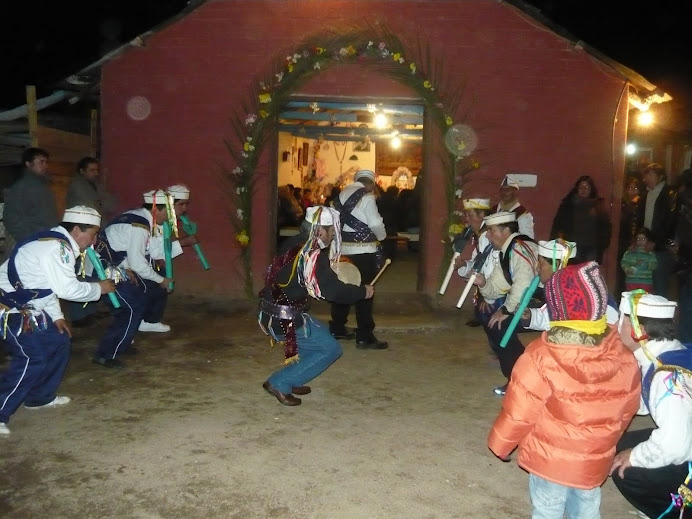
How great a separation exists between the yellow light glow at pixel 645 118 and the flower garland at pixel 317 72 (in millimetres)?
2648

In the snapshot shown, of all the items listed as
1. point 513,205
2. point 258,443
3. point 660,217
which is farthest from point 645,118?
point 258,443

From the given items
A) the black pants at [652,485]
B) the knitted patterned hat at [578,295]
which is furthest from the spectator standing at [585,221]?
the knitted patterned hat at [578,295]

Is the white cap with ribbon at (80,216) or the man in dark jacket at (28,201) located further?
the man in dark jacket at (28,201)

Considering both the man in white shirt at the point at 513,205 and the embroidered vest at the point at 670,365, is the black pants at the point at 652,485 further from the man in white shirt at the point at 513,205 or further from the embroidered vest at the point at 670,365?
the man in white shirt at the point at 513,205

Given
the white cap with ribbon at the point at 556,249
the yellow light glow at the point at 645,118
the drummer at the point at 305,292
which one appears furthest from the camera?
the yellow light glow at the point at 645,118

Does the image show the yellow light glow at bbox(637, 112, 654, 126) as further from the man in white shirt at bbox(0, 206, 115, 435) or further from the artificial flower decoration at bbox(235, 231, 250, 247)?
the man in white shirt at bbox(0, 206, 115, 435)

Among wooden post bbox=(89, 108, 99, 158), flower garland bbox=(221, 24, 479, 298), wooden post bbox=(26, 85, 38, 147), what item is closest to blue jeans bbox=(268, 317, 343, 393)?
flower garland bbox=(221, 24, 479, 298)

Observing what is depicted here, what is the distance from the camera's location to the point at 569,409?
2.95m

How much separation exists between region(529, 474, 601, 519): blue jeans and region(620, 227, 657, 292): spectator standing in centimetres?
536

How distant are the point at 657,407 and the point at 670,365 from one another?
0.25 meters

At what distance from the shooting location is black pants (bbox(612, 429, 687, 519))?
3281 millimetres

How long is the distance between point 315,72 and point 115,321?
4537 mm

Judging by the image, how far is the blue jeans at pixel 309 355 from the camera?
5.20 m

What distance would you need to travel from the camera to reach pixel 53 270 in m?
4.69
